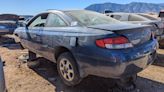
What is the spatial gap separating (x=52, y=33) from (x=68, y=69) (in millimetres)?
908

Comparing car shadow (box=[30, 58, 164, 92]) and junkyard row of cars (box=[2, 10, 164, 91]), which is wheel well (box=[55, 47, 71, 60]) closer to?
junkyard row of cars (box=[2, 10, 164, 91])

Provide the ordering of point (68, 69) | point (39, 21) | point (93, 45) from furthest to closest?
point (39, 21) < point (68, 69) < point (93, 45)

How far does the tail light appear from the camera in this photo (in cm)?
402

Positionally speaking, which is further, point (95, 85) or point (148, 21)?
point (148, 21)

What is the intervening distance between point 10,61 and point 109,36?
442cm

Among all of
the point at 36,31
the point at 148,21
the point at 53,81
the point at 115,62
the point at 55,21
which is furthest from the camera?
the point at 148,21

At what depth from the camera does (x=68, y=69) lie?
486 cm

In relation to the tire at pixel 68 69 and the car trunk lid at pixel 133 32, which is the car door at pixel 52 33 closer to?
the tire at pixel 68 69

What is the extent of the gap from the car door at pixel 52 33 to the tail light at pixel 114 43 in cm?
103

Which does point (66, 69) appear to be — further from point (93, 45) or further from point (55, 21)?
point (55, 21)

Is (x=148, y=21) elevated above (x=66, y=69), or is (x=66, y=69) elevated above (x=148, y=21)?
(x=148, y=21)

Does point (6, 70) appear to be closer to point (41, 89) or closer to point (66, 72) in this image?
point (41, 89)

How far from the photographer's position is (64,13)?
525cm

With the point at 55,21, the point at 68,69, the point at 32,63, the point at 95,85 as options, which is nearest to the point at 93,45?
the point at 68,69
